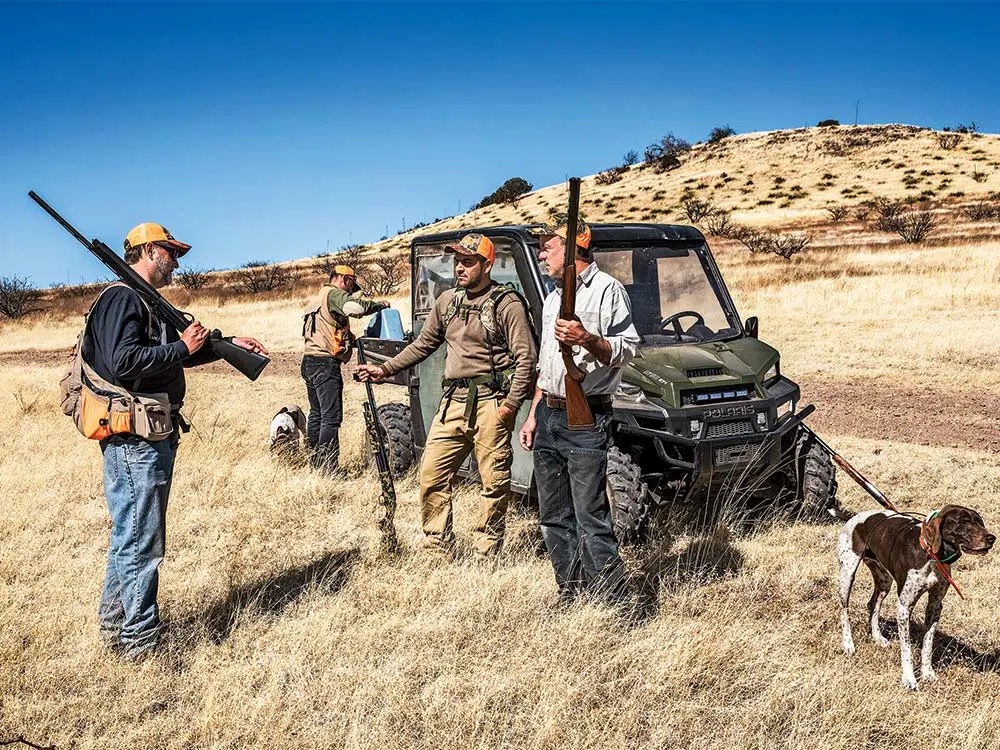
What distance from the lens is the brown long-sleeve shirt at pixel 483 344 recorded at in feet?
16.2

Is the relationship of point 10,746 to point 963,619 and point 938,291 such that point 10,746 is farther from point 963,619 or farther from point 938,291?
point 938,291

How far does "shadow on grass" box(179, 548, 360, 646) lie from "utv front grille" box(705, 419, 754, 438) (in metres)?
2.37

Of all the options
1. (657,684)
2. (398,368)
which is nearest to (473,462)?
(398,368)

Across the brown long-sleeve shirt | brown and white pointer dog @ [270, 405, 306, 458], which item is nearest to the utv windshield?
the brown long-sleeve shirt

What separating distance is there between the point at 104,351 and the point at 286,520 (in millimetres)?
2786

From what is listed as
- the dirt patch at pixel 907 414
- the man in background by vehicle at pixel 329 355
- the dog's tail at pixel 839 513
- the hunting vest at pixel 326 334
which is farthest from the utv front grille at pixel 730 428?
the dirt patch at pixel 907 414

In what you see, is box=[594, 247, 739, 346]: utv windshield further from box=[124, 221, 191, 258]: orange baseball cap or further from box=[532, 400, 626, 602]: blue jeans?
box=[124, 221, 191, 258]: orange baseball cap

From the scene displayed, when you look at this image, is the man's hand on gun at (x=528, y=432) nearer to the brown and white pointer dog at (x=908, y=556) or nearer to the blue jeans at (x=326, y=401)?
the brown and white pointer dog at (x=908, y=556)

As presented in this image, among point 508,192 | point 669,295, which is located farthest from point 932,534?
point 508,192

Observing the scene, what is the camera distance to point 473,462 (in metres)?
6.59

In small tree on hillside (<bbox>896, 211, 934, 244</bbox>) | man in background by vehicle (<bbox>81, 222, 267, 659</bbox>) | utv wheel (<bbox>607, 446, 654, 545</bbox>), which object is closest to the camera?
man in background by vehicle (<bbox>81, 222, 267, 659</bbox>)

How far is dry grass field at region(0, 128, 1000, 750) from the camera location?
337 cm

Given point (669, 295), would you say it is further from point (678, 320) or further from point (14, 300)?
point (14, 300)

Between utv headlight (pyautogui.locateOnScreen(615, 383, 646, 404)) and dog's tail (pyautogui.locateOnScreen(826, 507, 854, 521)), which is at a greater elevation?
utv headlight (pyautogui.locateOnScreen(615, 383, 646, 404))
